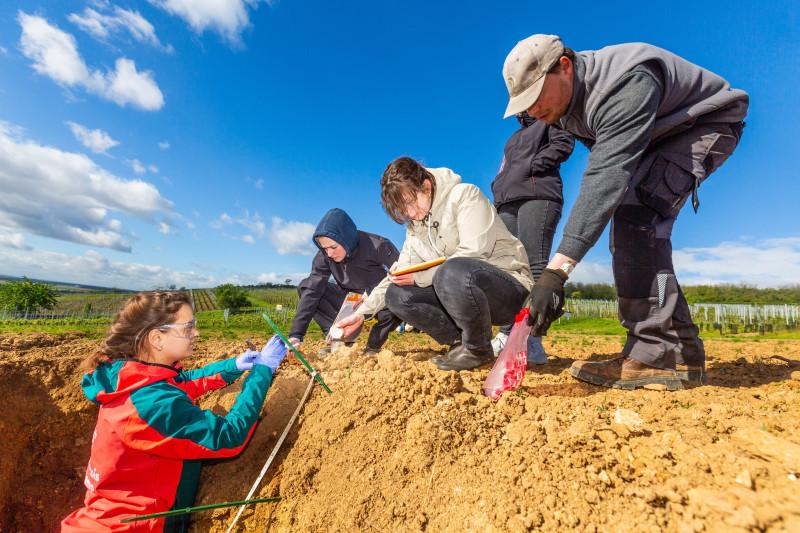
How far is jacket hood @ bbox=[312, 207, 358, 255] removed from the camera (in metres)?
4.64

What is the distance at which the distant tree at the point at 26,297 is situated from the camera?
53.0m

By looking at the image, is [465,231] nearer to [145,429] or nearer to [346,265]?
[145,429]

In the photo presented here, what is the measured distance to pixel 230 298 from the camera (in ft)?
182

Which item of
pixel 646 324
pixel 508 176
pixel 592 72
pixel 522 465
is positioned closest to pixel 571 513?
pixel 522 465

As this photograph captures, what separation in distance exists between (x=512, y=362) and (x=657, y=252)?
1.21m

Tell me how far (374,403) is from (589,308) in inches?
1333

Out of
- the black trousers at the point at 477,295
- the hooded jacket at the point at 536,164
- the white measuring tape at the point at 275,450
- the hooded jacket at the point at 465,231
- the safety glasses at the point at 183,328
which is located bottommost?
the white measuring tape at the point at 275,450

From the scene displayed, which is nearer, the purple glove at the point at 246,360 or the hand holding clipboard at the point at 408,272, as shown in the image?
the purple glove at the point at 246,360

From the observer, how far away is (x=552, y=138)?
339 centimetres

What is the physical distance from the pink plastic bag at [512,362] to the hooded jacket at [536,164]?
1.58m

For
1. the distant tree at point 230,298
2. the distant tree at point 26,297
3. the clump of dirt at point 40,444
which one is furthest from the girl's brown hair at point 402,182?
the distant tree at point 26,297

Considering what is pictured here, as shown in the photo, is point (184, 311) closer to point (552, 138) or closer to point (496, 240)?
point (496, 240)

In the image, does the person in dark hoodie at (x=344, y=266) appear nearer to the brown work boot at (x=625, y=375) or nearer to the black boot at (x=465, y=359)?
the black boot at (x=465, y=359)

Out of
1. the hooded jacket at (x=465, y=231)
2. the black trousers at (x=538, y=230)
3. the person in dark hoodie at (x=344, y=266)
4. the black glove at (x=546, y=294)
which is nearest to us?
the black glove at (x=546, y=294)
